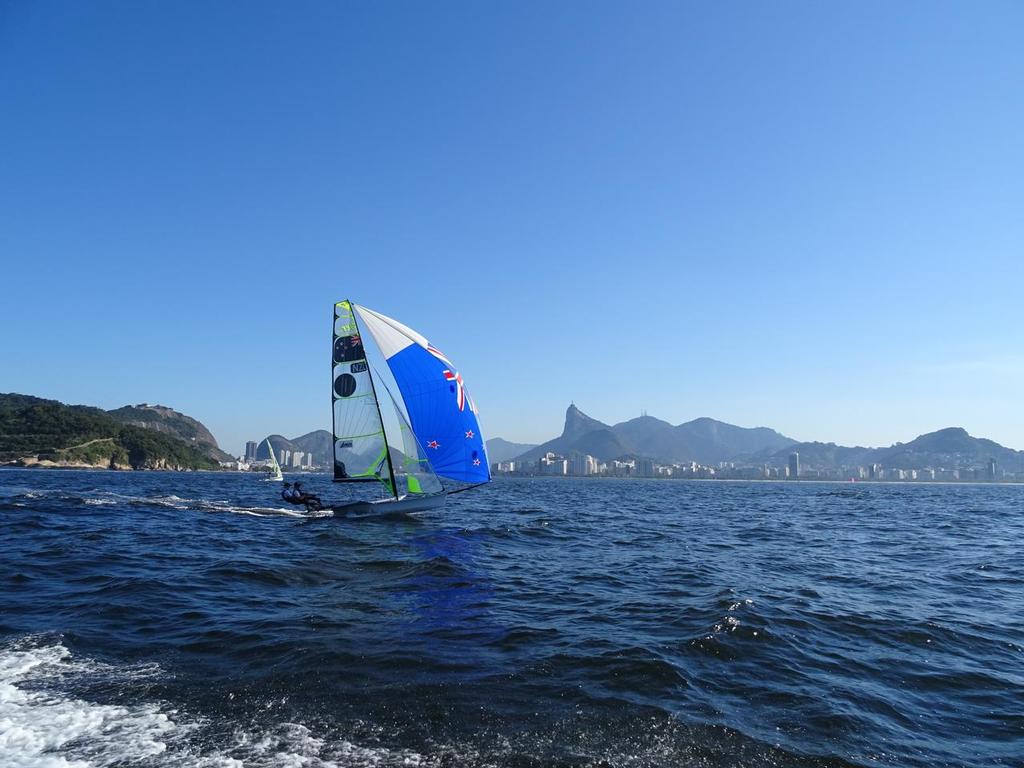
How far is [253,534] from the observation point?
23.6 m

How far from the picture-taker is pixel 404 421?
29.6 m

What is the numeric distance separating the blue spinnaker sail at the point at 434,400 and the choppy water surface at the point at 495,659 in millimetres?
9871

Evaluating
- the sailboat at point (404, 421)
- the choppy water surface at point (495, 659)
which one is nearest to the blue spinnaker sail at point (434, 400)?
the sailboat at point (404, 421)

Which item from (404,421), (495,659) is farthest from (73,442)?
(495,659)

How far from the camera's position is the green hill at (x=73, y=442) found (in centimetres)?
12462

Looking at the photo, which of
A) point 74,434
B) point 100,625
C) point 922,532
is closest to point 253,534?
point 100,625

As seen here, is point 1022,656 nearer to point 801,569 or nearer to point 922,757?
point 922,757

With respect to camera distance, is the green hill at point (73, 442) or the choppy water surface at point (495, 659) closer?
the choppy water surface at point (495, 659)

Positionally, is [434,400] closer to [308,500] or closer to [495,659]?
[308,500]

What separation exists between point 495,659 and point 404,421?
69.9 feet

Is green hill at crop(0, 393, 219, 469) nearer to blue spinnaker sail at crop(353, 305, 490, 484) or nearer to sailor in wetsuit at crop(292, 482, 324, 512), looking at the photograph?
sailor in wetsuit at crop(292, 482, 324, 512)

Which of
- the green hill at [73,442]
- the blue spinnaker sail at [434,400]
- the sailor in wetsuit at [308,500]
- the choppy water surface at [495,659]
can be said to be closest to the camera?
the choppy water surface at [495,659]

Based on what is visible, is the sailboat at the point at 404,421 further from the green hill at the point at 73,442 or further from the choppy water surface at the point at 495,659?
the green hill at the point at 73,442

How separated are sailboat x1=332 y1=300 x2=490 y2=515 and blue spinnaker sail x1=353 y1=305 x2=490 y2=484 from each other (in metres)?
0.05
